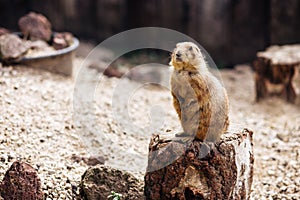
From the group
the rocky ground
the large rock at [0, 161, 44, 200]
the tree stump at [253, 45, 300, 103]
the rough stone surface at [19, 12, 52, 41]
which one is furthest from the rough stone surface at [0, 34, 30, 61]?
the tree stump at [253, 45, 300, 103]

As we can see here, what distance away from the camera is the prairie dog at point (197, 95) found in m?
3.04

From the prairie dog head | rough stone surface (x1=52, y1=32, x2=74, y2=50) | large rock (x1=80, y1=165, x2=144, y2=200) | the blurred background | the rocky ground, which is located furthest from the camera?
the blurred background

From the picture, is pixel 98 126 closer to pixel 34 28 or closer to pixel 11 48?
pixel 11 48

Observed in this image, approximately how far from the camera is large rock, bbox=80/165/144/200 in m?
3.29

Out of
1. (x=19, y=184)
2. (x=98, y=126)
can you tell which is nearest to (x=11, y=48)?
(x=98, y=126)

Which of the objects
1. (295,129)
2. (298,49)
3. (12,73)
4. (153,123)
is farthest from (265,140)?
(12,73)

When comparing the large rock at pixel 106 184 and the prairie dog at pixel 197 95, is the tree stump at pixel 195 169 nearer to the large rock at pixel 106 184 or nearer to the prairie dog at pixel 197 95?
the prairie dog at pixel 197 95

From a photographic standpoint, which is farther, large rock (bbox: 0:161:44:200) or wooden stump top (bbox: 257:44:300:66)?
wooden stump top (bbox: 257:44:300:66)

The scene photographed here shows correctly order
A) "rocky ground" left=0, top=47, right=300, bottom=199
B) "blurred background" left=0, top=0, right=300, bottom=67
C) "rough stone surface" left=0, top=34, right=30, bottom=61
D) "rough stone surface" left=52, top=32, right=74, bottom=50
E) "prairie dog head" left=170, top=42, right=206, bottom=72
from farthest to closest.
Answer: "blurred background" left=0, top=0, right=300, bottom=67, "rough stone surface" left=52, top=32, right=74, bottom=50, "rough stone surface" left=0, top=34, right=30, bottom=61, "rocky ground" left=0, top=47, right=300, bottom=199, "prairie dog head" left=170, top=42, right=206, bottom=72

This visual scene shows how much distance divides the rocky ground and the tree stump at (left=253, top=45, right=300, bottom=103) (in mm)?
119

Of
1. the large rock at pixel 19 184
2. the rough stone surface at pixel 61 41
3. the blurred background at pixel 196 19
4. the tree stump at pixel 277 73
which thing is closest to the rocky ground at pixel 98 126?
the tree stump at pixel 277 73

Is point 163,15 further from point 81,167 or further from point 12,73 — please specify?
point 81,167

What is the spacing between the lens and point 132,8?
727cm

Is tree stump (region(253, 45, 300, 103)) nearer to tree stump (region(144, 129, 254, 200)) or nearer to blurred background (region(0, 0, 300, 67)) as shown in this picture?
blurred background (region(0, 0, 300, 67))
